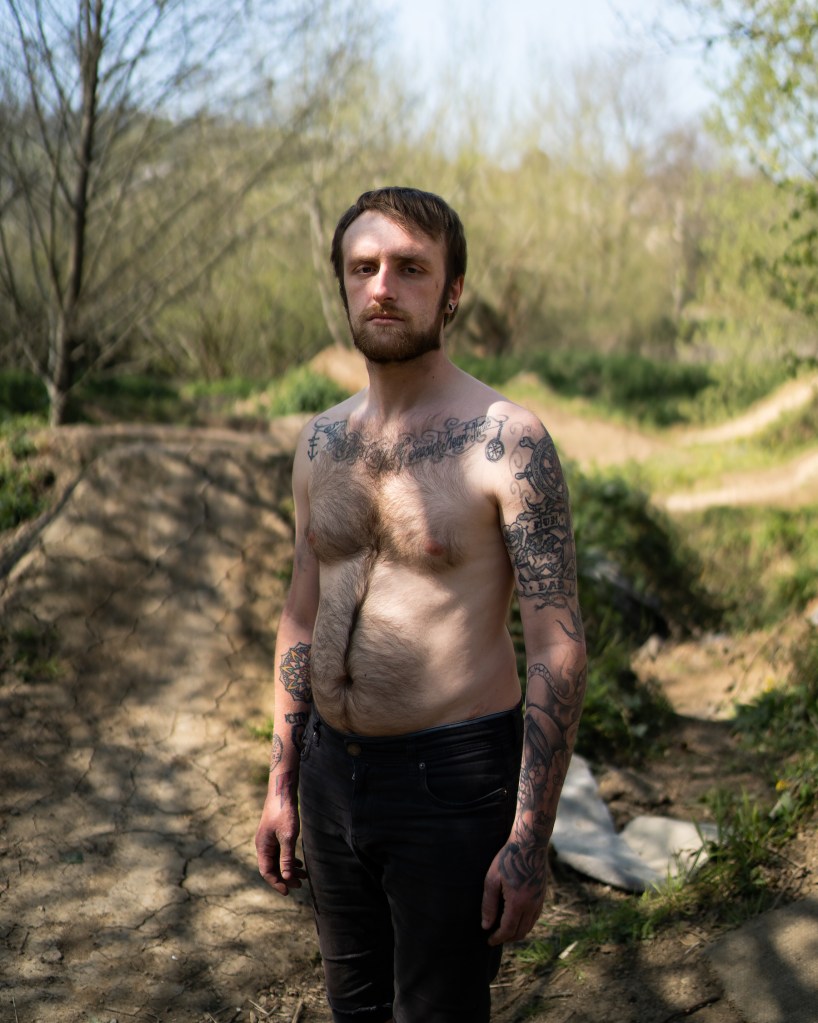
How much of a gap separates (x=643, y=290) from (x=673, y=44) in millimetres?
22725

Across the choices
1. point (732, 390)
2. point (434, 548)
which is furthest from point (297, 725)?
point (732, 390)

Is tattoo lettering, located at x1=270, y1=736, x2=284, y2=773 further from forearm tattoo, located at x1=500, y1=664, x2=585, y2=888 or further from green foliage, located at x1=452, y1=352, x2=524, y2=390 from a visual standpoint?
green foliage, located at x1=452, y1=352, x2=524, y2=390

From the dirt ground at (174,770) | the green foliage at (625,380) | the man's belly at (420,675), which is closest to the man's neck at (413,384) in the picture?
the man's belly at (420,675)

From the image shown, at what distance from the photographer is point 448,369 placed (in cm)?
218

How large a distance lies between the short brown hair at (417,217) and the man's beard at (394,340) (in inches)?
3.8

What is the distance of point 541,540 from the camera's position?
6.44 feet

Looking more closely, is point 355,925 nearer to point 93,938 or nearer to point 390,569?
point 390,569

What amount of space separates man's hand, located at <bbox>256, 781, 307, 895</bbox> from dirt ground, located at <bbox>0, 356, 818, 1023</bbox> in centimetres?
103

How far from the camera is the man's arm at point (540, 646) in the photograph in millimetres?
1922

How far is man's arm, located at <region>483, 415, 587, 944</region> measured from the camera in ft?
6.31

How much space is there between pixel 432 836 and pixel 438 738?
18 centimetres

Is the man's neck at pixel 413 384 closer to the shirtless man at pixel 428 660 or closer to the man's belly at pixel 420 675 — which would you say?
the shirtless man at pixel 428 660

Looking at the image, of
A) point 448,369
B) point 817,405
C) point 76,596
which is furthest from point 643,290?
point 448,369

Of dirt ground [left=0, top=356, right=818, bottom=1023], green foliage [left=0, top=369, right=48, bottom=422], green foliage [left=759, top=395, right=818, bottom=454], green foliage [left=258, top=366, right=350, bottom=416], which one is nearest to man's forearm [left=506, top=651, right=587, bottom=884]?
dirt ground [left=0, top=356, right=818, bottom=1023]
